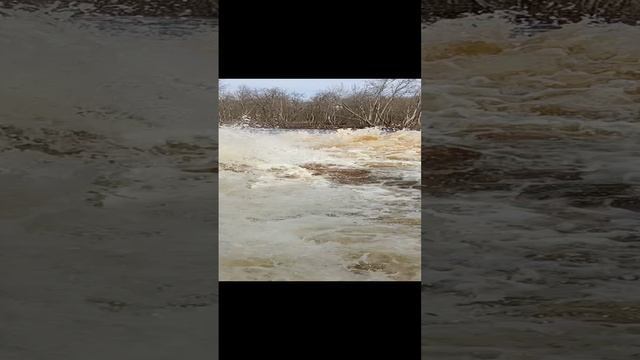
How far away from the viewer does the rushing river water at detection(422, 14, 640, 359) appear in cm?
156

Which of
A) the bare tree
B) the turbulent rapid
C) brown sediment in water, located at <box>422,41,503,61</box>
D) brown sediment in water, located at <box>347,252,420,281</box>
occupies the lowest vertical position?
brown sediment in water, located at <box>347,252,420,281</box>

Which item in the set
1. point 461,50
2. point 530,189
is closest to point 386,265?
point 530,189

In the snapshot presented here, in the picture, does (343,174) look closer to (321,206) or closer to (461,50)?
(321,206)

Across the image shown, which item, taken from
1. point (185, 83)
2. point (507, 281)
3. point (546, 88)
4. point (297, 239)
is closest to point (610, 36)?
point (546, 88)

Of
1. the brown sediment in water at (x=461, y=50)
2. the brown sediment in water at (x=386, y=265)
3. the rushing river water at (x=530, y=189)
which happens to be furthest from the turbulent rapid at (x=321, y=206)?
the brown sediment in water at (x=461, y=50)

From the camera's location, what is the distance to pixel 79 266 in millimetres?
1596

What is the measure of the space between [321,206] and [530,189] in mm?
596

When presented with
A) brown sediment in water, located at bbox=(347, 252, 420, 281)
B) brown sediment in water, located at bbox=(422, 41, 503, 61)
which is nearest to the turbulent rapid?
brown sediment in water, located at bbox=(347, 252, 420, 281)

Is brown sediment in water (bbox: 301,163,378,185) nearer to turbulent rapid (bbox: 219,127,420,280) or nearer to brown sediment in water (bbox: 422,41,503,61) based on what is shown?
turbulent rapid (bbox: 219,127,420,280)

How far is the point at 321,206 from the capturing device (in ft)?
5.48

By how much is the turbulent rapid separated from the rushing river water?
105mm

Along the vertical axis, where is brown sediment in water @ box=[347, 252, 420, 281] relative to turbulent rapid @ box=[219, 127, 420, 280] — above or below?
below

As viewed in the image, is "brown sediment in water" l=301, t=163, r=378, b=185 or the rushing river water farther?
"brown sediment in water" l=301, t=163, r=378, b=185

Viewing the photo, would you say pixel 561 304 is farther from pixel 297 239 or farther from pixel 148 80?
pixel 148 80
